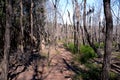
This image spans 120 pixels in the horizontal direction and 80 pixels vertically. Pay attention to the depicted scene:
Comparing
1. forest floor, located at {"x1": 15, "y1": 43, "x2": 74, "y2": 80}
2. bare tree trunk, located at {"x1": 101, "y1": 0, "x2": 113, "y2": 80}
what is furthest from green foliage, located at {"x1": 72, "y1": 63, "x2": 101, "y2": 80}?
bare tree trunk, located at {"x1": 101, "y1": 0, "x2": 113, "y2": 80}

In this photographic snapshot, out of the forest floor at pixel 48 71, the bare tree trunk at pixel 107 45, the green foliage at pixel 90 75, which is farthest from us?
the forest floor at pixel 48 71

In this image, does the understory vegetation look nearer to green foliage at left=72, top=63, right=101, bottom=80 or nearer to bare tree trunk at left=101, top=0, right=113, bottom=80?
green foliage at left=72, top=63, right=101, bottom=80

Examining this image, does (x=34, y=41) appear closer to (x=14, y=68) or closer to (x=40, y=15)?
(x=40, y=15)

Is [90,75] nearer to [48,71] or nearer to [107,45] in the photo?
[48,71]

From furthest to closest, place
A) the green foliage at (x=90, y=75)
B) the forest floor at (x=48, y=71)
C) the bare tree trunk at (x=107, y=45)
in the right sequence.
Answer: the forest floor at (x=48, y=71)
the green foliage at (x=90, y=75)
the bare tree trunk at (x=107, y=45)

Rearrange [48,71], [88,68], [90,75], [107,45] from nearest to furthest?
[107,45], [90,75], [88,68], [48,71]

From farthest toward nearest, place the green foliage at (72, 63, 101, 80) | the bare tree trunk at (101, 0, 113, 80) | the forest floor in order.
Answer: the forest floor, the green foliage at (72, 63, 101, 80), the bare tree trunk at (101, 0, 113, 80)

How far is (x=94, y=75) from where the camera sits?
14031 mm

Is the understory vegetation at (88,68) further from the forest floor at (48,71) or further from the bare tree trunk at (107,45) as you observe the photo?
the bare tree trunk at (107,45)

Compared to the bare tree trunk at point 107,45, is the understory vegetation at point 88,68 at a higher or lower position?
lower

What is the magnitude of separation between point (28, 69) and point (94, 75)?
5284mm

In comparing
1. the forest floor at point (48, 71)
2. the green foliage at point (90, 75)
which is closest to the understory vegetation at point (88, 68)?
the green foliage at point (90, 75)

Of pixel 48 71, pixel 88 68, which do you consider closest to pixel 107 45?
pixel 88 68

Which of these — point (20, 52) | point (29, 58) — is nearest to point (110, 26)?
point (29, 58)
